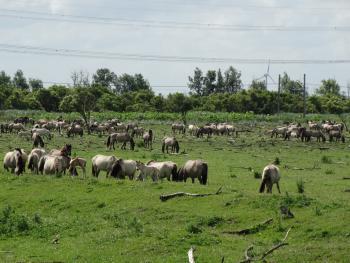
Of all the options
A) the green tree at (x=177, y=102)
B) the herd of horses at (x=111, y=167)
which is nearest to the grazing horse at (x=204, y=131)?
the herd of horses at (x=111, y=167)

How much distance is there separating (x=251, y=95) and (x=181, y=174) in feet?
328

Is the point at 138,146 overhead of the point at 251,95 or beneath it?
beneath

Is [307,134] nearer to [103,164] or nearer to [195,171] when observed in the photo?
[103,164]

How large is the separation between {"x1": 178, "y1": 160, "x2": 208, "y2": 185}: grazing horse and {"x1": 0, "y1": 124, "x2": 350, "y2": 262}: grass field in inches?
44.2

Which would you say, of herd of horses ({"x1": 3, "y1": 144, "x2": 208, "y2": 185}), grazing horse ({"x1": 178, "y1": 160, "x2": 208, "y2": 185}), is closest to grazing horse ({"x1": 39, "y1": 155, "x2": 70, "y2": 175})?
herd of horses ({"x1": 3, "y1": 144, "x2": 208, "y2": 185})

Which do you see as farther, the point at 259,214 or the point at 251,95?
the point at 251,95

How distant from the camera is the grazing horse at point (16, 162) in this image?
114 ft

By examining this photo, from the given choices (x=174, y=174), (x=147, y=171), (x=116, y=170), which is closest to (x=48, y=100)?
(x=116, y=170)

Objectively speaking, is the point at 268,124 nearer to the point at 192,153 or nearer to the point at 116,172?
the point at 192,153

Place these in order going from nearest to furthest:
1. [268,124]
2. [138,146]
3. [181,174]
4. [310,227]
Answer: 1. [310,227]
2. [181,174]
3. [138,146]
4. [268,124]

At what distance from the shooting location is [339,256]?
18234 millimetres

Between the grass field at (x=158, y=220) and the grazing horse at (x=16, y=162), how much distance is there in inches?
22.3

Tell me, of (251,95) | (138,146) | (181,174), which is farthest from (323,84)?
(181,174)

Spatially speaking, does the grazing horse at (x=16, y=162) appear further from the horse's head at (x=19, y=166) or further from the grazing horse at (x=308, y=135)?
the grazing horse at (x=308, y=135)
